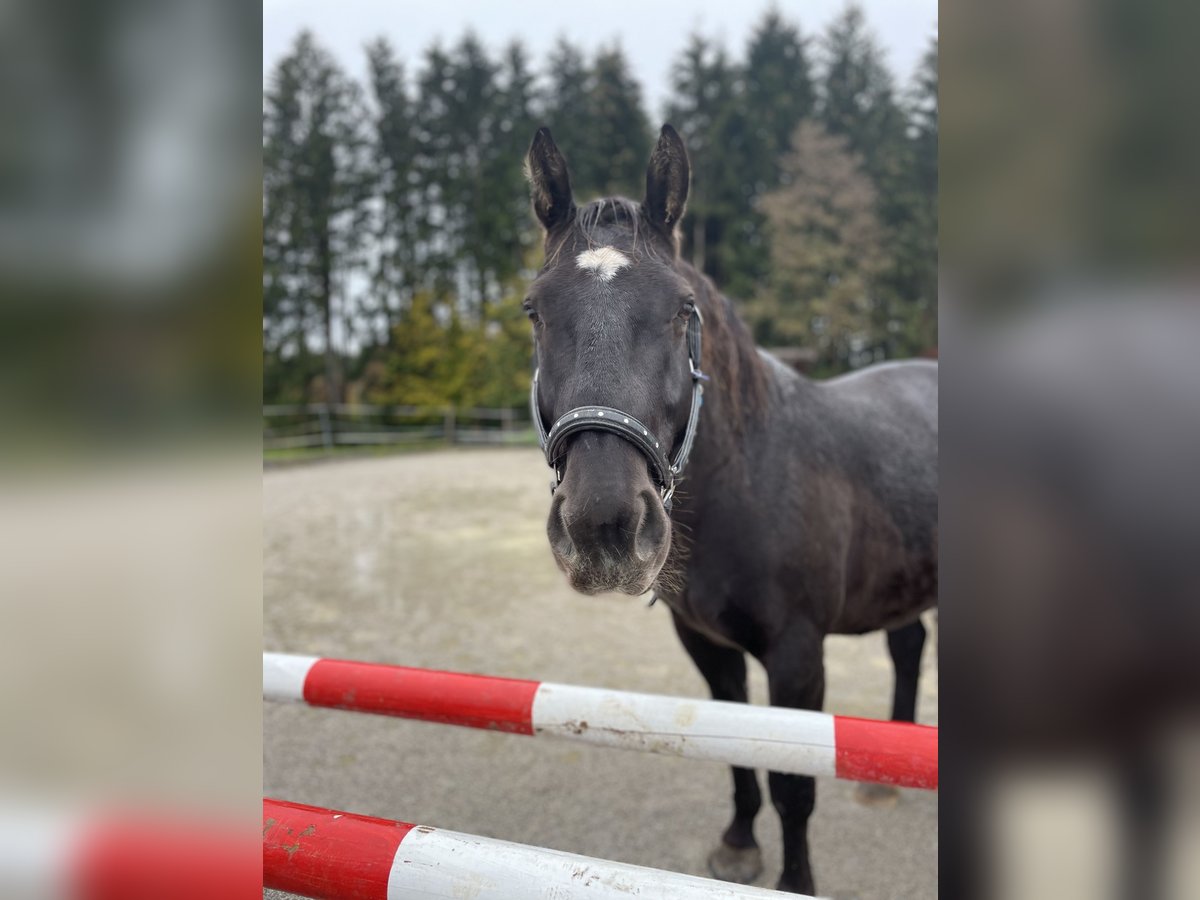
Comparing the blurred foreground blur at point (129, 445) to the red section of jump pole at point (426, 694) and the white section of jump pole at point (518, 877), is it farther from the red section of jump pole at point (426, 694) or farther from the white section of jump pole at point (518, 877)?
the red section of jump pole at point (426, 694)

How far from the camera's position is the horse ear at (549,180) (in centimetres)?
179

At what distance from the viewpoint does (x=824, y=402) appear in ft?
8.40

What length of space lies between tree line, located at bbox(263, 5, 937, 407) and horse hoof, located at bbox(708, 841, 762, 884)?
57.0 ft

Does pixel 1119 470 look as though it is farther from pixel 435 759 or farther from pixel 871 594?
pixel 435 759

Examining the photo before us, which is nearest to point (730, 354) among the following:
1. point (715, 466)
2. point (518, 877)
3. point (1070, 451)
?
point (715, 466)

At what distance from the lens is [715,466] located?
6.81 feet

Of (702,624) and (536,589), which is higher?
(702,624)

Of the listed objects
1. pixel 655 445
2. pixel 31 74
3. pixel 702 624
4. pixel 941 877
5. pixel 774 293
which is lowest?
pixel 702 624

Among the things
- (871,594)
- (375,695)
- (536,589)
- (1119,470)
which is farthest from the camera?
(536,589)

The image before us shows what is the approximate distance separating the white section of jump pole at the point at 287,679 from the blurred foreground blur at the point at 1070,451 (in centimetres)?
211

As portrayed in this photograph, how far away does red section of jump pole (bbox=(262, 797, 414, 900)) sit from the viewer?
1183mm

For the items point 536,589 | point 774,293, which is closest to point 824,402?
point 536,589

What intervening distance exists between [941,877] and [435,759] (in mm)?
3360

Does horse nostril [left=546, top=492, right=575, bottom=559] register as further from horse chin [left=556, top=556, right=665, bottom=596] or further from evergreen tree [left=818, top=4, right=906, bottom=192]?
evergreen tree [left=818, top=4, right=906, bottom=192]
